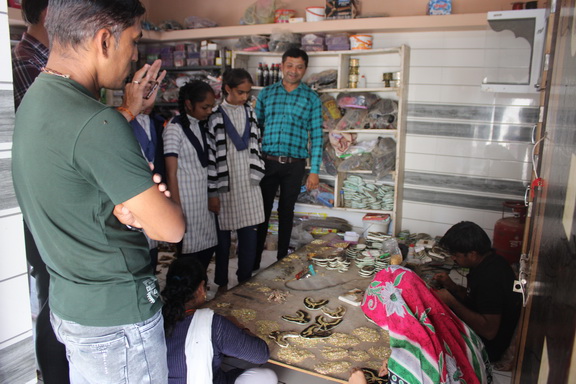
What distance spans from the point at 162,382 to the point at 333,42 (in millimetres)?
4204

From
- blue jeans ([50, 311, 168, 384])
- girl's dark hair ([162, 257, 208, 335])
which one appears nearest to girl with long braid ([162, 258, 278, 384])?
girl's dark hair ([162, 257, 208, 335])

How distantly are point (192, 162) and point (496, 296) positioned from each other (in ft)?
6.79

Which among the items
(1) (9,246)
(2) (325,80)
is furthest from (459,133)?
(1) (9,246)

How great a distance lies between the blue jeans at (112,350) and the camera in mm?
1168

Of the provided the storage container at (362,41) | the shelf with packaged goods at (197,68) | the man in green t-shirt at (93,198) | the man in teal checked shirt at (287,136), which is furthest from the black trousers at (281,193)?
the man in green t-shirt at (93,198)

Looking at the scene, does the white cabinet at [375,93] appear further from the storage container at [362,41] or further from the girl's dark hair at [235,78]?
the girl's dark hair at [235,78]

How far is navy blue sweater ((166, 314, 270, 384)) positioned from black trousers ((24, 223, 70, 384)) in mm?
466

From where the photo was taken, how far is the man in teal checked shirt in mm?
4094

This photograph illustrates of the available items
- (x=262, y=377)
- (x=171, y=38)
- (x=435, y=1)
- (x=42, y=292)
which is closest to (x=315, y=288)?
(x=262, y=377)

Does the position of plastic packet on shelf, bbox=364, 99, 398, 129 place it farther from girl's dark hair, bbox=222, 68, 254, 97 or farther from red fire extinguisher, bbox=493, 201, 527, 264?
girl's dark hair, bbox=222, 68, 254, 97

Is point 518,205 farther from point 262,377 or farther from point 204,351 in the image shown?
point 204,351

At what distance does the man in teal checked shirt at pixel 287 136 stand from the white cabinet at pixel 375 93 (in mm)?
695

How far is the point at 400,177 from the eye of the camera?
16.2ft

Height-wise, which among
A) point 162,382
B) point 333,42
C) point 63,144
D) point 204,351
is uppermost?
point 333,42
